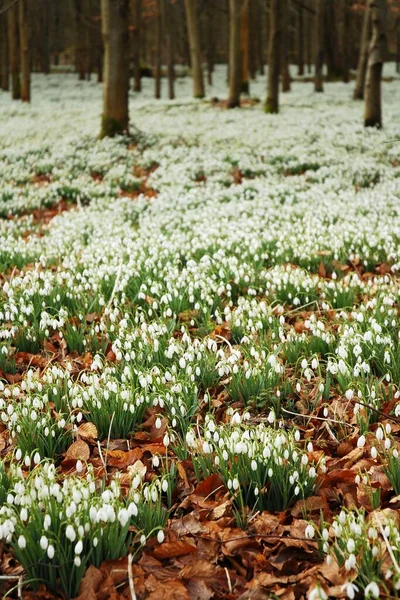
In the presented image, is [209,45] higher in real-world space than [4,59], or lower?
higher

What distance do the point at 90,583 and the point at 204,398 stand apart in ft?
4.60

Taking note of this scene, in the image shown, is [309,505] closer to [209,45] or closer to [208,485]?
[208,485]

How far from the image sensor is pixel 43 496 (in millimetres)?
2379

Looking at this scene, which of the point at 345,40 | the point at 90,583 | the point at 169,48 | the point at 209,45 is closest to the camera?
the point at 90,583

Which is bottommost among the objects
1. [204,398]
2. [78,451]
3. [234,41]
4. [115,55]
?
[78,451]

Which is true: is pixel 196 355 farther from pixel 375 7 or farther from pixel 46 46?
pixel 46 46

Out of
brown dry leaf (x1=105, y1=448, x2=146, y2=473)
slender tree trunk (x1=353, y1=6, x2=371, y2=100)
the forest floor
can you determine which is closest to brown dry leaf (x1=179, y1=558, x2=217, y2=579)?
the forest floor

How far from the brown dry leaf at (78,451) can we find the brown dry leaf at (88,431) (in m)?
0.07

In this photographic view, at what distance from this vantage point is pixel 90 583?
88.4 inches

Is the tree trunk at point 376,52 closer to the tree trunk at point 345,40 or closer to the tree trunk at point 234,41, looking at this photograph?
the tree trunk at point 234,41

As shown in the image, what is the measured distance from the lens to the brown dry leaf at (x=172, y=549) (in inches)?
96.6

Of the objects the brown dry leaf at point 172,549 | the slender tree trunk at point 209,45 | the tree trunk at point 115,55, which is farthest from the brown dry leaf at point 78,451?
the slender tree trunk at point 209,45

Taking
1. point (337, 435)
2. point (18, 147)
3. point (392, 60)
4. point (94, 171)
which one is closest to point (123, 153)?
point (94, 171)

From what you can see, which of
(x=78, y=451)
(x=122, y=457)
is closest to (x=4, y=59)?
(x=78, y=451)
